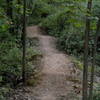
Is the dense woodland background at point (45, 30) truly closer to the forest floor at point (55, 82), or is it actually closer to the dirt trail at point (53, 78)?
the forest floor at point (55, 82)

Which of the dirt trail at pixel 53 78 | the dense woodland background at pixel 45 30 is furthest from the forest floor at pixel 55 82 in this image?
the dense woodland background at pixel 45 30

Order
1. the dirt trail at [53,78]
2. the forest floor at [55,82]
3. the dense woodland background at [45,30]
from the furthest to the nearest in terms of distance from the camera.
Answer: the dirt trail at [53,78]
the forest floor at [55,82]
the dense woodland background at [45,30]

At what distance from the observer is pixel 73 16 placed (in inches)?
158

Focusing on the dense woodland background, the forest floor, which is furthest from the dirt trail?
the dense woodland background

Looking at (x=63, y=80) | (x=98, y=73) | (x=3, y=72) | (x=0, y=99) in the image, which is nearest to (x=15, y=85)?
(x=3, y=72)

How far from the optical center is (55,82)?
7.78 m

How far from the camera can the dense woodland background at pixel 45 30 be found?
4.01m

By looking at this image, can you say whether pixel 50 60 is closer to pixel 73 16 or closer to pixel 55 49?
pixel 55 49

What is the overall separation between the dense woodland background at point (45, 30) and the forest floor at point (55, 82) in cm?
58

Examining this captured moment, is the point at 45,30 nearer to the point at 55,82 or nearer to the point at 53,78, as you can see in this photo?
the point at 53,78

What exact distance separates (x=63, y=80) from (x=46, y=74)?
0.88m

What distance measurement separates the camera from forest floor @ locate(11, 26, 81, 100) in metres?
6.51

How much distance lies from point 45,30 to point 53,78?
10024 millimetres

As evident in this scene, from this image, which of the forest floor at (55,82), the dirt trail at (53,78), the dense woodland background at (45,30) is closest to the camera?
the dense woodland background at (45,30)
